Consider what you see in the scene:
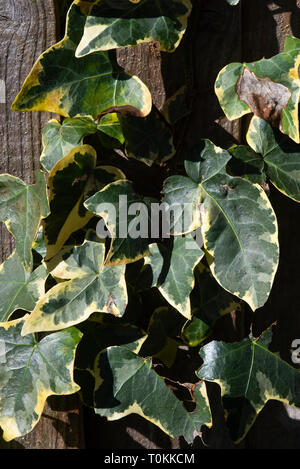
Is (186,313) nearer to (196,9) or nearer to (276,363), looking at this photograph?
(276,363)

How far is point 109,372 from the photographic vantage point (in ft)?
3.02

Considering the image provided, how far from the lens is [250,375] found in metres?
0.91

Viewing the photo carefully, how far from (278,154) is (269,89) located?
12cm

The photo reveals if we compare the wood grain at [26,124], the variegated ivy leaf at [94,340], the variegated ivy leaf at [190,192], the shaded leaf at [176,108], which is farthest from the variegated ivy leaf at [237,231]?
the wood grain at [26,124]

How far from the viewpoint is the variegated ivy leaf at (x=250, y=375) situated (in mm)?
901

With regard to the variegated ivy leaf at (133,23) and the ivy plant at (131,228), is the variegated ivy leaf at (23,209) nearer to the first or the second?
the ivy plant at (131,228)

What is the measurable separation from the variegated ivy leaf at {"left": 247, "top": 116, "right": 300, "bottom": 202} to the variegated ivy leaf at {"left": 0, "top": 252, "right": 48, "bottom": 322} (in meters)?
0.44

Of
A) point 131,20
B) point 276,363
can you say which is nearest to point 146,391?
point 276,363

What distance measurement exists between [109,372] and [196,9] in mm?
657

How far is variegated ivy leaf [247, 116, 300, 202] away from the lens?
876 mm

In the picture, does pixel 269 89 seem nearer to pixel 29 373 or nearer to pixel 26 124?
pixel 26 124

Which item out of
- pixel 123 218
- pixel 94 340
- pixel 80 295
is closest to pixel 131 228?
pixel 123 218

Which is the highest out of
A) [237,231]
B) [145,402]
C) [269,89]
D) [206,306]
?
[269,89]

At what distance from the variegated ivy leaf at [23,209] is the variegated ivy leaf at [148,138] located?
16 cm
